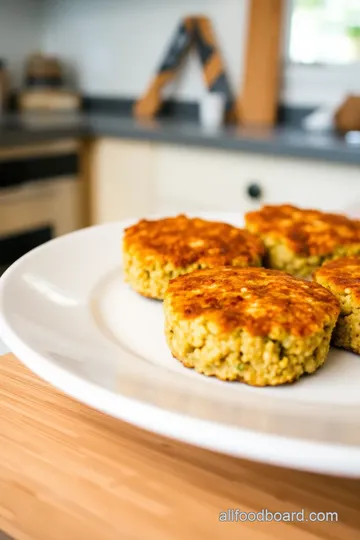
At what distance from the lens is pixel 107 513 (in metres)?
0.47

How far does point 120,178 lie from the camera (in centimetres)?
243

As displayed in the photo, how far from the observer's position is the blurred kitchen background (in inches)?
81.4

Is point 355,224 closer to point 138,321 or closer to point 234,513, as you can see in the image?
point 138,321

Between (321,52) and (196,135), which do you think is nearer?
(196,135)

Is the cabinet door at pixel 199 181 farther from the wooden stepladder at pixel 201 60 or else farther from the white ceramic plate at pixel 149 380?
the white ceramic plate at pixel 149 380

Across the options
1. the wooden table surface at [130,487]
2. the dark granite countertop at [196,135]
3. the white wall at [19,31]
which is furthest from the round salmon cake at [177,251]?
the white wall at [19,31]

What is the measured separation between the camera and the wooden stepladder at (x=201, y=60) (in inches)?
107

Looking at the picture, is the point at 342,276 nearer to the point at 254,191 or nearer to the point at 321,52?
the point at 254,191

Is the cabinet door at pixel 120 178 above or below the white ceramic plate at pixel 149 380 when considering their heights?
below

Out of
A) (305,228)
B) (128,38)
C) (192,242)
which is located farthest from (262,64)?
(192,242)

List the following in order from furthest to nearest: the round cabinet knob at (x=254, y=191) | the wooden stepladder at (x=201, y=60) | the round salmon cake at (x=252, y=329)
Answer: the wooden stepladder at (x=201, y=60) → the round cabinet knob at (x=254, y=191) → the round salmon cake at (x=252, y=329)

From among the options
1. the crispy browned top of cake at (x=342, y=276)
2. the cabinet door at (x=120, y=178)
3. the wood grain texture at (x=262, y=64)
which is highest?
the wood grain texture at (x=262, y=64)

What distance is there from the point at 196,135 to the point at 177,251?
1.34 meters

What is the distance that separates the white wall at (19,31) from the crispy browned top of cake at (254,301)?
9.18ft
